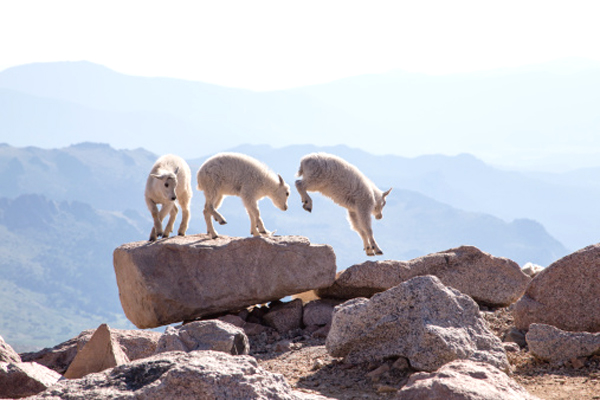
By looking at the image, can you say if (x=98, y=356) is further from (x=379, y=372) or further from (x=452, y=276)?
(x=452, y=276)

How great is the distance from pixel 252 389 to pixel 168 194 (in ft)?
27.0

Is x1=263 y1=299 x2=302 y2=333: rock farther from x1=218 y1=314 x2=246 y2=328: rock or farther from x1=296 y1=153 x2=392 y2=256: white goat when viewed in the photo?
x1=296 y1=153 x2=392 y2=256: white goat

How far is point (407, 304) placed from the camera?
810 centimetres

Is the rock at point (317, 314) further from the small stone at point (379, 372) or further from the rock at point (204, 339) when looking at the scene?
the small stone at point (379, 372)

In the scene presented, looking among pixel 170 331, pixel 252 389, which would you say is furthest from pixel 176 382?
pixel 170 331

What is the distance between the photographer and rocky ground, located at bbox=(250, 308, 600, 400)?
7.12 m

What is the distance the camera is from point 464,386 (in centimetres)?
527

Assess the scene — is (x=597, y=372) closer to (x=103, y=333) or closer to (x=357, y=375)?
(x=357, y=375)

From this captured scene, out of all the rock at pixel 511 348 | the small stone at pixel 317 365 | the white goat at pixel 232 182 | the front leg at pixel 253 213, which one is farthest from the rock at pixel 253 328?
the rock at pixel 511 348

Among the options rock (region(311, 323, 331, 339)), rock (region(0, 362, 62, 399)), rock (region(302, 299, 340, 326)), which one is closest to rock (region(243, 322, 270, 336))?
rock (region(302, 299, 340, 326))

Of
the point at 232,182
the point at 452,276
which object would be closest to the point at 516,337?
the point at 452,276

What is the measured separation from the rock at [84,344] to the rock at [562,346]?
566cm

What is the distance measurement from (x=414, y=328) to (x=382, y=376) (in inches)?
28.2

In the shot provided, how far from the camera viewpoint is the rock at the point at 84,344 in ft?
32.6
